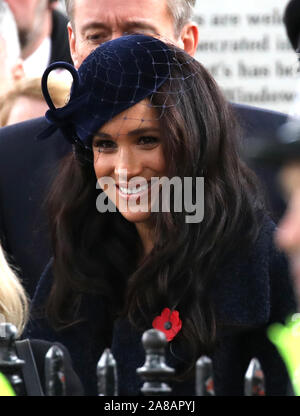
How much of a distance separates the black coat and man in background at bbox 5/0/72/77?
2936 millimetres

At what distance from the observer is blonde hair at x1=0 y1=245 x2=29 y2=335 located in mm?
3348

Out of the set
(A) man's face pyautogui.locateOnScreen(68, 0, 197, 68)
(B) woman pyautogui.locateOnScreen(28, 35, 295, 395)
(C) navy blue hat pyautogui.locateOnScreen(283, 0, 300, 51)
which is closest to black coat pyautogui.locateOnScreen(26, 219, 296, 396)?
(B) woman pyautogui.locateOnScreen(28, 35, 295, 395)

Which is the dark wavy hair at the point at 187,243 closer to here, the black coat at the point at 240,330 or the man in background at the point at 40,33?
the black coat at the point at 240,330

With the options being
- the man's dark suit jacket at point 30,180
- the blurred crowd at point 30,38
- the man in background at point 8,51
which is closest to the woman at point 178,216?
the man's dark suit jacket at point 30,180

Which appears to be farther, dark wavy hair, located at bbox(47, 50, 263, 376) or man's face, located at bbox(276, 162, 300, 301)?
dark wavy hair, located at bbox(47, 50, 263, 376)

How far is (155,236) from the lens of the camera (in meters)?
3.12

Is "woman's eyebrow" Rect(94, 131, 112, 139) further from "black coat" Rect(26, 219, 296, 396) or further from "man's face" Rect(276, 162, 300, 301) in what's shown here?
"man's face" Rect(276, 162, 300, 301)

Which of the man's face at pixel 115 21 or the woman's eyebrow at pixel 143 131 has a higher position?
the man's face at pixel 115 21

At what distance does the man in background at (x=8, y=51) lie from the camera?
17.1 feet

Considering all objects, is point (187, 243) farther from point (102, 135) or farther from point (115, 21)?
point (115, 21)

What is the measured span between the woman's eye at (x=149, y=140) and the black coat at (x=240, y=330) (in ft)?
1.24

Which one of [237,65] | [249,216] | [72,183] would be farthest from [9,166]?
[237,65]
